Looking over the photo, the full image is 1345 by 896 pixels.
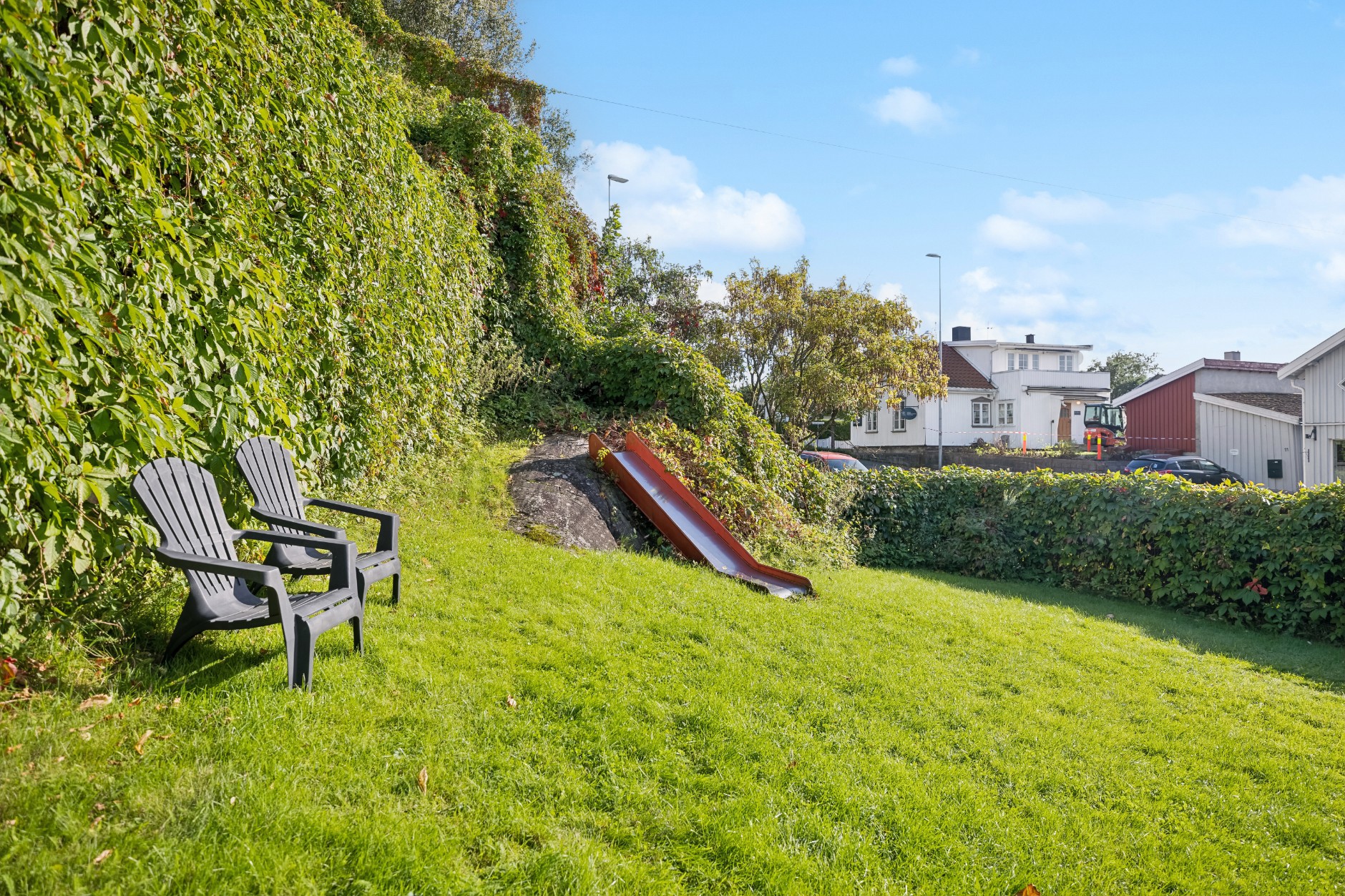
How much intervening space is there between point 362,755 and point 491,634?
1.47 meters

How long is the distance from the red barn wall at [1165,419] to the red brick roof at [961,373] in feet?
23.0

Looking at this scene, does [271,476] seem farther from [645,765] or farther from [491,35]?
[491,35]

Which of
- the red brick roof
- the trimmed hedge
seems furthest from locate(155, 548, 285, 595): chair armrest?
the red brick roof

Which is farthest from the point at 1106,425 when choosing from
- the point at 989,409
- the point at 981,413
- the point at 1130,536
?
the point at 1130,536

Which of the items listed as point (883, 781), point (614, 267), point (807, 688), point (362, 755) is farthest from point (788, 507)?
point (614, 267)

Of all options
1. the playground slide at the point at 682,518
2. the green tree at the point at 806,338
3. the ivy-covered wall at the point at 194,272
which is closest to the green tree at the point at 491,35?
the green tree at the point at 806,338

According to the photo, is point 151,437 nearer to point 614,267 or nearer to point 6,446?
point 6,446

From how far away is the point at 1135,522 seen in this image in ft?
30.5

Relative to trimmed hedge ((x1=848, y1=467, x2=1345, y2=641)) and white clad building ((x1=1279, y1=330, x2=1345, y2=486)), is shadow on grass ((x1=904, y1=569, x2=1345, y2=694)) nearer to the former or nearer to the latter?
trimmed hedge ((x1=848, y1=467, x2=1345, y2=641))

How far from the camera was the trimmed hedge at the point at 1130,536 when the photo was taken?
7914mm

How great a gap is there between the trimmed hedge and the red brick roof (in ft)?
96.2

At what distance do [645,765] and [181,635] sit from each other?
6.79ft

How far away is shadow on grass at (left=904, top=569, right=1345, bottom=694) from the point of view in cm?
637

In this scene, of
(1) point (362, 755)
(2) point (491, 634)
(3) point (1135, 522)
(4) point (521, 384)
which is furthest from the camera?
(4) point (521, 384)
